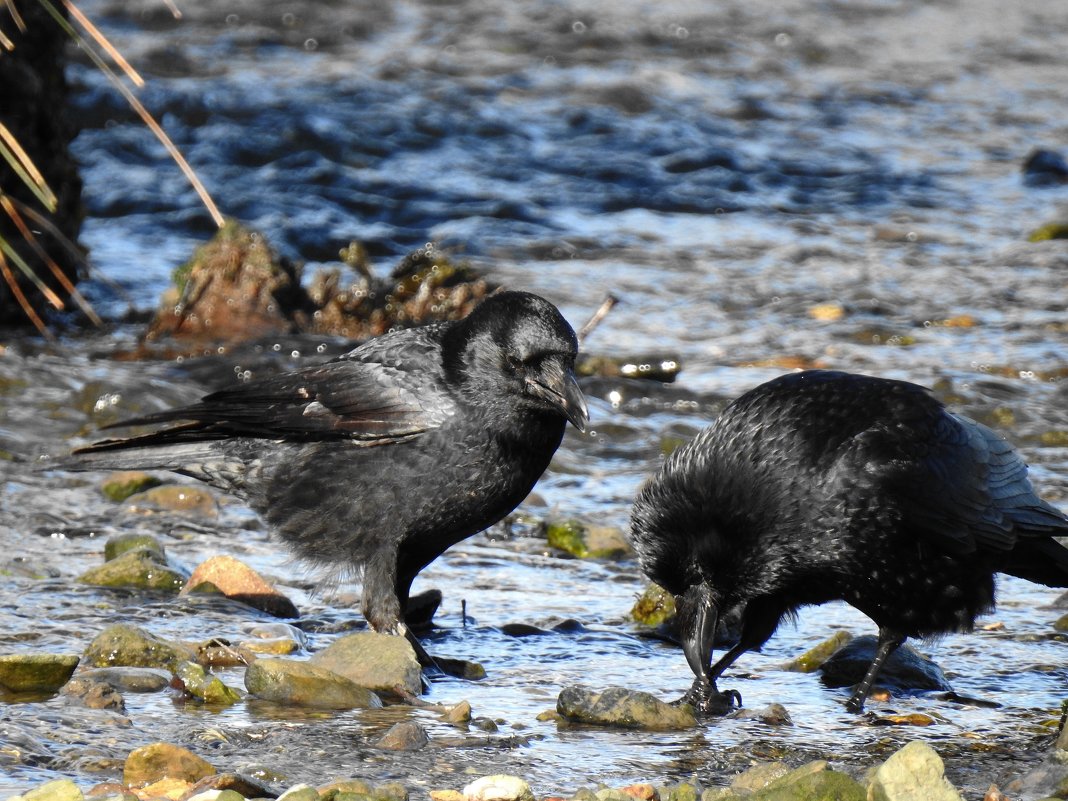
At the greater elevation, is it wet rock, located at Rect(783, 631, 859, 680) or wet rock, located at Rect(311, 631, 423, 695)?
wet rock, located at Rect(311, 631, 423, 695)

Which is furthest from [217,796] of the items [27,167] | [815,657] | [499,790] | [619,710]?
[815,657]

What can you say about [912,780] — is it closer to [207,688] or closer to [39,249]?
[207,688]

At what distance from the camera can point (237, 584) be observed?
518 centimetres

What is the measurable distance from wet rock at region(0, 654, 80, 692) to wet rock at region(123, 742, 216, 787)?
0.63m

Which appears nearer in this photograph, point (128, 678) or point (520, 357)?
point (128, 678)

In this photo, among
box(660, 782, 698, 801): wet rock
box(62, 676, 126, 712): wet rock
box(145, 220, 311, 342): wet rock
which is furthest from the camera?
box(145, 220, 311, 342): wet rock

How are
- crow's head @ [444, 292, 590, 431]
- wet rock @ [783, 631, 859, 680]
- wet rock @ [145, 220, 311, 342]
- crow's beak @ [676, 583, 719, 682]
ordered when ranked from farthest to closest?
wet rock @ [145, 220, 311, 342], wet rock @ [783, 631, 859, 680], crow's head @ [444, 292, 590, 431], crow's beak @ [676, 583, 719, 682]

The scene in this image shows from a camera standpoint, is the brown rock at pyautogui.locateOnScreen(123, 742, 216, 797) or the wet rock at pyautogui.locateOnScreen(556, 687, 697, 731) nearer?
the brown rock at pyautogui.locateOnScreen(123, 742, 216, 797)

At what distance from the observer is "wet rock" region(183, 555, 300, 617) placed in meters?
5.17

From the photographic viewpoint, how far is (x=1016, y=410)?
25.2ft

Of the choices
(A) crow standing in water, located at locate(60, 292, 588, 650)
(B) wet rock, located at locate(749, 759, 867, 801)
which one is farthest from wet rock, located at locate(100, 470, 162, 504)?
(B) wet rock, located at locate(749, 759, 867, 801)

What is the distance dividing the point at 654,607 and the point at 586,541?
0.85 m

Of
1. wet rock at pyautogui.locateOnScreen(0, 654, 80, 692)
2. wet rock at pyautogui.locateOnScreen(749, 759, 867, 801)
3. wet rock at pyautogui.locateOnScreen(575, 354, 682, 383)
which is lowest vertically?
wet rock at pyautogui.locateOnScreen(575, 354, 682, 383)

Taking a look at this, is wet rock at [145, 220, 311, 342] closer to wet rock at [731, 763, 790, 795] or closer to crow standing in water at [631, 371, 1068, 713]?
crow standing in water at [631, 371, 1068, 713]
